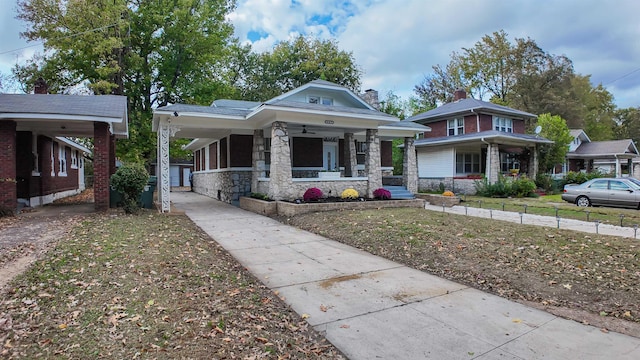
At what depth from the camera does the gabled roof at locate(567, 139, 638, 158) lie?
105 ft

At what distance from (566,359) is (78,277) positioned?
5.78 metres

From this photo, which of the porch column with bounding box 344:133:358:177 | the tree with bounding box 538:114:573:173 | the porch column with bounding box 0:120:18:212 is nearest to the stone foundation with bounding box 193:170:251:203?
the porch column with bounding box 344:133:358:177

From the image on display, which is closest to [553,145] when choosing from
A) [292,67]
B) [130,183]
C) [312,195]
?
[312,195]

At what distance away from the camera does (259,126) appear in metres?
14.6

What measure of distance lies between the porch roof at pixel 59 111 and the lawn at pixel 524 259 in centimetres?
770

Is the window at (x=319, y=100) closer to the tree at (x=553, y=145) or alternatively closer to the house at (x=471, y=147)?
the house at (x=471, y=147)

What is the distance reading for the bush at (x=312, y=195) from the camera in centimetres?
1253

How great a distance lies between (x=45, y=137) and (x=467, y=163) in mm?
23549

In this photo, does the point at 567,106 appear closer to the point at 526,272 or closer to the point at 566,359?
the point at 526,272

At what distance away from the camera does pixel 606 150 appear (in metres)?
32.8

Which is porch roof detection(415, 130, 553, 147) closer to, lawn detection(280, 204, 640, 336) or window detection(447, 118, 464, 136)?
window detection(447, 118, 464, 136)

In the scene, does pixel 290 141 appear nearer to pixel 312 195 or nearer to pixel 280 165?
pixel 280 165

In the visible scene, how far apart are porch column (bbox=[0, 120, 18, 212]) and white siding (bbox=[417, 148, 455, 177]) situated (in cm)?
2147

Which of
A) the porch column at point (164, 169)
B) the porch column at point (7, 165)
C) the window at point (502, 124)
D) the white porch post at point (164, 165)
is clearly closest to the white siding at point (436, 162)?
the window at point (502, 124)
